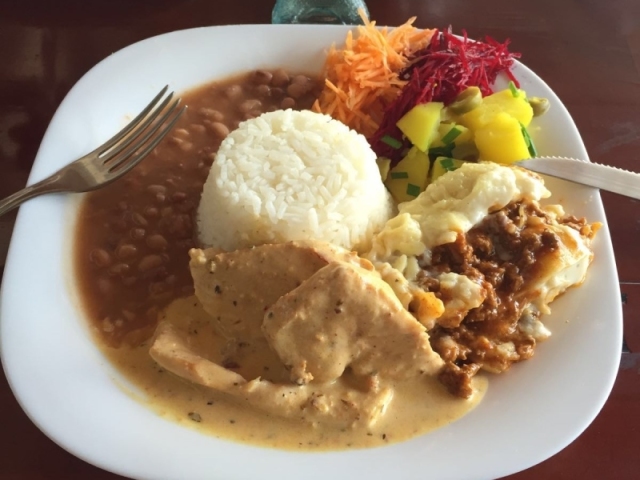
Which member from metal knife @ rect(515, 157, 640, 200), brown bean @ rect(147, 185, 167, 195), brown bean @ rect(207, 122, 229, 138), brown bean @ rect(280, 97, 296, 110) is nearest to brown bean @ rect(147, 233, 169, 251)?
brown bean @ rect(147, 185, 167, 195)

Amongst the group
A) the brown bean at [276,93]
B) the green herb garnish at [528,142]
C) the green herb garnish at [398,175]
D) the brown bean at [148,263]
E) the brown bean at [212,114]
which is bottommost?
the green herb garnish at [398,175]

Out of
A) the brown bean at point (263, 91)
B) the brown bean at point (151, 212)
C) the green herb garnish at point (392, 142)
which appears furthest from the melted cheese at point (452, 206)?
the brown bean at point (263, 91)

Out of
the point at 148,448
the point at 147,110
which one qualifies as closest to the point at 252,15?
the point at 147,110

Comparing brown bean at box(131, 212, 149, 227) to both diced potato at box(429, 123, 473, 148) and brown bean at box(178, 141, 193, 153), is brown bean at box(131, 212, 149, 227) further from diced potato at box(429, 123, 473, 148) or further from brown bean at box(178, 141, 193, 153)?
diced potato at box(429, 123, 473, 148)

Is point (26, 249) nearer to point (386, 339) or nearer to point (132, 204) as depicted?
point (132, 204)

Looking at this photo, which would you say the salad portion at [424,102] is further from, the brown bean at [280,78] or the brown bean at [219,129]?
the brown bean at [219,129]

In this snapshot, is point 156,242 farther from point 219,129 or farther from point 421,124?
point 421,124
